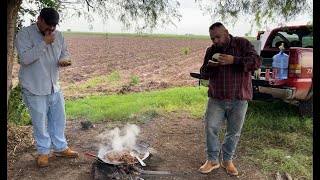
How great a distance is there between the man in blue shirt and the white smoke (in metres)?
0.78

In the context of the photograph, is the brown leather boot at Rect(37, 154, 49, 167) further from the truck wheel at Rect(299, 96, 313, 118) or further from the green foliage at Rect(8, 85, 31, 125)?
the truck wheel at Rect(299, 96, 313, 118)


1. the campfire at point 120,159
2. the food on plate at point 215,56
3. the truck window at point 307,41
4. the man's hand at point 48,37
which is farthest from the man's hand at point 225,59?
the truck window at point 307,41

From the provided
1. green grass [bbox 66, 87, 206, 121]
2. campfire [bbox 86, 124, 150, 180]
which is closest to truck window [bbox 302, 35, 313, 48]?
green grass [bbox 66, 87, 206, 121]

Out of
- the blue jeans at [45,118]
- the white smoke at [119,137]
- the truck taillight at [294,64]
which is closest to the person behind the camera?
the blue jeans at [45,118]

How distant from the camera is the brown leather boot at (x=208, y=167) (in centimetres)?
419

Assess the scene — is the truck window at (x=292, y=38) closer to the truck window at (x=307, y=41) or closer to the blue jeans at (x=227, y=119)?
the truck window at (x=307, y=41)

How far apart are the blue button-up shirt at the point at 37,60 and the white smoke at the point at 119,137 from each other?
1142 mm

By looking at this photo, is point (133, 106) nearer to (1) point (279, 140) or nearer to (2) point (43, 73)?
(1) point (279, 140)

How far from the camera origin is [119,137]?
17.4ft

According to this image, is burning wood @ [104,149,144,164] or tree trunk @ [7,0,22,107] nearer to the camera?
burning wood @ [104,149,144,164]

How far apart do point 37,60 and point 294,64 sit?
13.5 feet

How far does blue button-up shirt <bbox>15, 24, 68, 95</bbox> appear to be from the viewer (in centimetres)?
391
